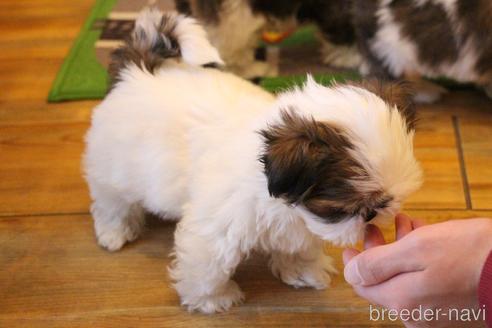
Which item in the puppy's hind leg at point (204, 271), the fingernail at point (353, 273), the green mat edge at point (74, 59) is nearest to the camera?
the fingernail at point (353, 273)

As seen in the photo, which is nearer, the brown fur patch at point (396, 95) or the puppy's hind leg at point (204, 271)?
the brown fur patch at point (396, 95)

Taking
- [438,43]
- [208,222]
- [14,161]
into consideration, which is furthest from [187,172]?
[438,43]

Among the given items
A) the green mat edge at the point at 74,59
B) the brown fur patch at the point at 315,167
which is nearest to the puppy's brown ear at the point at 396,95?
the brown fur patch at the point at 315,167

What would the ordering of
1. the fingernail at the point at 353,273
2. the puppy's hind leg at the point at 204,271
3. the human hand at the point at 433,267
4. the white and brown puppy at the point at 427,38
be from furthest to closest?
the white and brown puppy at the point at 427,38, the puppy's hind leg at the point at 204,271, the fingernail at the point at 353,273, the human hand at the point at 433,267

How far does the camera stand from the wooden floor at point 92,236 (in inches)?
54.6

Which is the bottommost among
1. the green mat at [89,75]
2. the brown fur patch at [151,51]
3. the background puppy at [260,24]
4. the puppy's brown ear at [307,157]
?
the green mat at [89,75]

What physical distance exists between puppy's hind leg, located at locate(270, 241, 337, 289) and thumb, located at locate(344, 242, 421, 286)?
45 centimetres

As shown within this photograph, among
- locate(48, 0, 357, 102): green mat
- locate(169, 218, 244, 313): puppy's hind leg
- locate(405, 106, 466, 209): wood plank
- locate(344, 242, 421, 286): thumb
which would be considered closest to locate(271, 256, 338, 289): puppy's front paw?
locate(169, 218, 244, 313): puppy's hind leg

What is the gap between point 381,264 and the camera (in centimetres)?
89

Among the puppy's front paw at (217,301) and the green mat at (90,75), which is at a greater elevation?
the green mat at (90,75)

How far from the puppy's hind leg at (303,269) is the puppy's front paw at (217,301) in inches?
5.1

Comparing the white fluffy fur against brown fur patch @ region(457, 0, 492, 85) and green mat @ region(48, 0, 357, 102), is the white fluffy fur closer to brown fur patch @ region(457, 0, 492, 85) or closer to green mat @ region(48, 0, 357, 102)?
brown fur patch @ region(457, 0, 492, 85)

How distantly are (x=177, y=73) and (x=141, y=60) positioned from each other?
0.31 feet

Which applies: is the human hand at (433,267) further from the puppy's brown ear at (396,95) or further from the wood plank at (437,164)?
the wood plank at (437,164)
